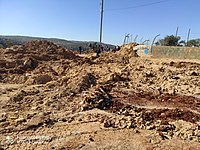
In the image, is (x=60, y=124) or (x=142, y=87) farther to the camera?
(x=142, y=87)

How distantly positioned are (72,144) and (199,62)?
35.9 ft

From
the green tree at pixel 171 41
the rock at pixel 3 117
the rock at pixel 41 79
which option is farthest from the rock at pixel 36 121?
the green tree at pixel 171 41

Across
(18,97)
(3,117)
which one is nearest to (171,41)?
(18,97)

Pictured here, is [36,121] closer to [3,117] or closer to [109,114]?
[3,117]

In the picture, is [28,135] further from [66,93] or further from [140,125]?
[66,93]

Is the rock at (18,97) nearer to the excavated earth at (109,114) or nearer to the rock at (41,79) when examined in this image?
the excavated earth at (109,114)

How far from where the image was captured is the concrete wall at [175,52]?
14922 millimetres

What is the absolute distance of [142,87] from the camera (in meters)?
10.3

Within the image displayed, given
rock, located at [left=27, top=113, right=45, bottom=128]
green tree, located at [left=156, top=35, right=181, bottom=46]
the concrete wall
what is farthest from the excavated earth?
green tree, located at [left=156, top=35, right=181, bottom=46]

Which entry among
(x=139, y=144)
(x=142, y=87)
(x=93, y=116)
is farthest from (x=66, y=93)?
(x=139, y=144)

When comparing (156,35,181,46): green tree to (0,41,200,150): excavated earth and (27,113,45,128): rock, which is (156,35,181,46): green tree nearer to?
(0,41,200,150): excavated earth

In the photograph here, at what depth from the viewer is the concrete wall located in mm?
14922

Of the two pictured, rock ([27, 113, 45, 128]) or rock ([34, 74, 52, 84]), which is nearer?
rock ([27, 113, 45, 128])

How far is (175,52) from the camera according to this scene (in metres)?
16.2
